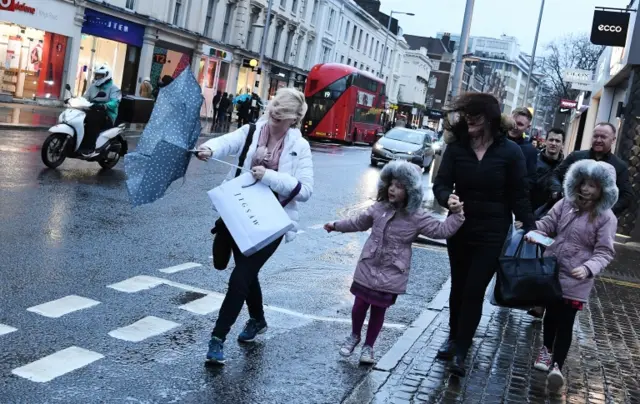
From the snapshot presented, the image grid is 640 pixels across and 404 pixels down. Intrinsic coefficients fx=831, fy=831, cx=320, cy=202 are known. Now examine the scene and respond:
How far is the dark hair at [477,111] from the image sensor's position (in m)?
5.71

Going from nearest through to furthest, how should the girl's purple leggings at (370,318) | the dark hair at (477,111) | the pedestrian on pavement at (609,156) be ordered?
1. the girl's purple leggings at (370,318)
2. the dark hair at (477,111)
3. the pedestrian on pavement at (609,156)

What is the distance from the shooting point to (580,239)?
220 inches

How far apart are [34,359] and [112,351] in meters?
0.51

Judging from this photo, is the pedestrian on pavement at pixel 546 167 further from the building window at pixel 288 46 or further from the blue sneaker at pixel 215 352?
the building window at pixel 288 46

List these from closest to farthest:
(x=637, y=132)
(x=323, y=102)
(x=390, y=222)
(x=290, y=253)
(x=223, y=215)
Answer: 1. (x=223, y=215)
2. (x=390, y=222)
3. (x=290, y=253)
4. (x=637, y=132)
5. (x=323, y=102)

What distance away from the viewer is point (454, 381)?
17.5ft

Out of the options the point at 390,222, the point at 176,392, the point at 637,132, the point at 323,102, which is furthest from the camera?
the point at 323,102

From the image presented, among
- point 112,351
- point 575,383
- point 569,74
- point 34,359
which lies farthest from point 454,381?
point 569,74

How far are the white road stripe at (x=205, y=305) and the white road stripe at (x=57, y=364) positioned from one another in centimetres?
143

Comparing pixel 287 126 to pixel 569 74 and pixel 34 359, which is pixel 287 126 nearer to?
pixel 34 359

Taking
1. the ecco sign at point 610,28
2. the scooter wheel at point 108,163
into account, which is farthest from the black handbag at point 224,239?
the ecco sign at point 610,28

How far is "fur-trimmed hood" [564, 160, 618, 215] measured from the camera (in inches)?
219

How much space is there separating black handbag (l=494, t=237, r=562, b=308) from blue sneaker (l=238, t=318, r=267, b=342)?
65.5 inches

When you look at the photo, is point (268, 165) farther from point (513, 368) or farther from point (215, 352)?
point (513, 368)
